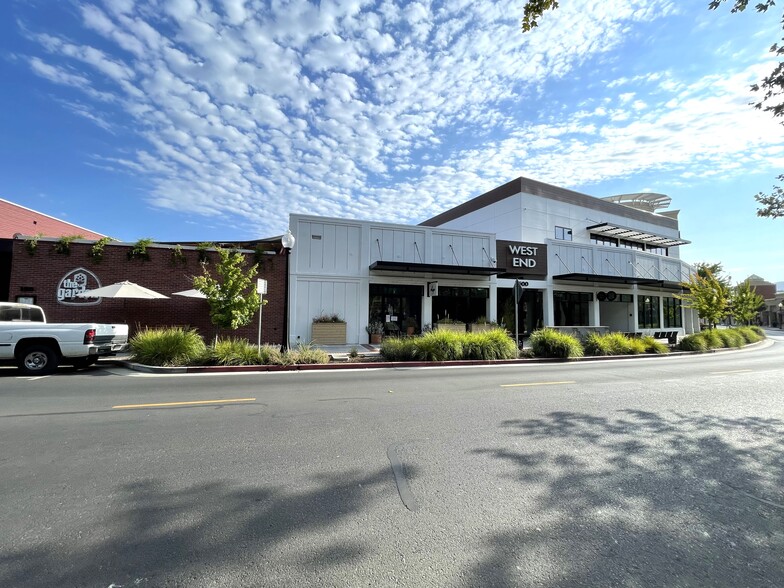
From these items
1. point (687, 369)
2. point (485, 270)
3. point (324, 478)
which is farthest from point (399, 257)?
point (324, 478)

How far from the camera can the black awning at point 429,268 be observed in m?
19.1

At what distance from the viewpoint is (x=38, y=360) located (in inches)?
420

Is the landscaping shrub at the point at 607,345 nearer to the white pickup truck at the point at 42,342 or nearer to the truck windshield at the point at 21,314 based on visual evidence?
the white pickup truck at the point at 42,342

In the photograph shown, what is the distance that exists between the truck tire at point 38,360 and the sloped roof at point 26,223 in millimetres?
13641

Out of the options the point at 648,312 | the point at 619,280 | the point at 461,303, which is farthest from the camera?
the point at 648,312

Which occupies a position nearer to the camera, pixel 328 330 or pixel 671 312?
pixel 328 330

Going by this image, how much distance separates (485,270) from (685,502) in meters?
17.6

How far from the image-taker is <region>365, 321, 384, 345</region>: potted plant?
19.5 meters

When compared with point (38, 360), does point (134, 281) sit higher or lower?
higher

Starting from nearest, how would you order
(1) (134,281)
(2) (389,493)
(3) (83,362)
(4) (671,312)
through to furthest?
(2) (389,493) → (3) (83,362) → (1) (134,281) → (4) (671,312)

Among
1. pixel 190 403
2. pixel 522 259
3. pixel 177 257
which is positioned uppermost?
pixel 522 259

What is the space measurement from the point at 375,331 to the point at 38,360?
12.3 meters

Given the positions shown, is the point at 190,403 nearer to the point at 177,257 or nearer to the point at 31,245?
the point at 177,257

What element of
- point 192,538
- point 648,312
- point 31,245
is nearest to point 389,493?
point 192,538
